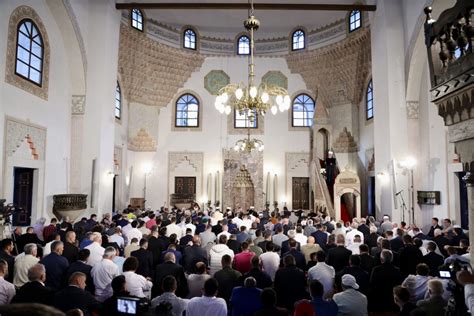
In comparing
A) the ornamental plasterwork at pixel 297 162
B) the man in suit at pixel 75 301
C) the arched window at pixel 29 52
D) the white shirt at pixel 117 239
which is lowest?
the man in suit at pixel 75 301

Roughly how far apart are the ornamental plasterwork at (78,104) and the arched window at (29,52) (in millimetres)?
1570

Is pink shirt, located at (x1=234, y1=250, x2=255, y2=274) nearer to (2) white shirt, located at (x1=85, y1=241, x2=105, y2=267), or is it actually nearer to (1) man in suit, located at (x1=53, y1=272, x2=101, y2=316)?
(2) white shirt, located at (x1=85, y1=241, x2=105, y2=267)

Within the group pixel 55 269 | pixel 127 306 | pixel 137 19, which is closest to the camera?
pixel 127 306

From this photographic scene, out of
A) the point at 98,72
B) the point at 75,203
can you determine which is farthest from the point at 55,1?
the point at 75,203

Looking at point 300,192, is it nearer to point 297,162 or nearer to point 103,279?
point 297,162

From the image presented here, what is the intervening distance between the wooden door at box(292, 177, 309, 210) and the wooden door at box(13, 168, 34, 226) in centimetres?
1069

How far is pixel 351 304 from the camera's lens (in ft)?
11.9

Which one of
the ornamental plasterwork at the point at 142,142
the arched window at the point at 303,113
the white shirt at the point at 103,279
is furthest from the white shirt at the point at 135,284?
the arched window at the point at 303,113

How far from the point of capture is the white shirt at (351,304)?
3.63 m

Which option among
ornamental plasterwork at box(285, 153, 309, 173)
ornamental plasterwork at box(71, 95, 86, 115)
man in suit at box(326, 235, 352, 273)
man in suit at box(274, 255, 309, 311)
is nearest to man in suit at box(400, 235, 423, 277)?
man in suit at box(326, 235, 352, 273)

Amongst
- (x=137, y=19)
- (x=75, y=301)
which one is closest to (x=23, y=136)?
(x=75, y=301)

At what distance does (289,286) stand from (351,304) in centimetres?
102

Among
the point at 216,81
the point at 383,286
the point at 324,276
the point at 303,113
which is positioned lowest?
the point at 383,286

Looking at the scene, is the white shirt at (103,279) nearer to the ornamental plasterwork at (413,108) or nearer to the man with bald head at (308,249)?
the man with bald head at (308,249)
